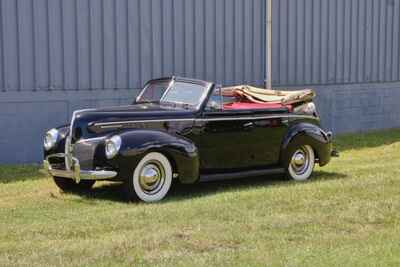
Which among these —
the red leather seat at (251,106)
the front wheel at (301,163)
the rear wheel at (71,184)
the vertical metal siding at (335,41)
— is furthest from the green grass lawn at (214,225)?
the vertical metal siding at (335,41)

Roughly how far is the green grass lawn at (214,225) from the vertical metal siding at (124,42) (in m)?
2.73

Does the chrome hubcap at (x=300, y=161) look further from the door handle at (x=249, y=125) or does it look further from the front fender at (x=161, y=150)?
the front fender at (x=161, y=150)

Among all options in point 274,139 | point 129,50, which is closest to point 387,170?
point 274,139

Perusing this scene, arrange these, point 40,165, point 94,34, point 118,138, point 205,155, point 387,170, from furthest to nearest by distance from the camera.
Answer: point 94,34 → point 40,165 → point 387,170 → point 205,155 → point 118,138

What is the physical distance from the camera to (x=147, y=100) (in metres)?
9.02

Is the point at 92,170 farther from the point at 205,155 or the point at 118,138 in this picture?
the point at 205,155

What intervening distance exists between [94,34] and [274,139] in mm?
4441

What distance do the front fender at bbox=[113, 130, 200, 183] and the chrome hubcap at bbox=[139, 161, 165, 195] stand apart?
17 cm

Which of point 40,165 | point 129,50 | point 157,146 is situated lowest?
point 40,165

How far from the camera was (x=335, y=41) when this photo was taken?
16.2 metres

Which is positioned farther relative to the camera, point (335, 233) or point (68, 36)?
point (68, 36)

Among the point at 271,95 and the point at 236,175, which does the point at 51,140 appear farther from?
the point at 271,95

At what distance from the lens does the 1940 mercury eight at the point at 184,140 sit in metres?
7.61

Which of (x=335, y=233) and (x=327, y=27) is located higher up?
(x=327, y=27)
